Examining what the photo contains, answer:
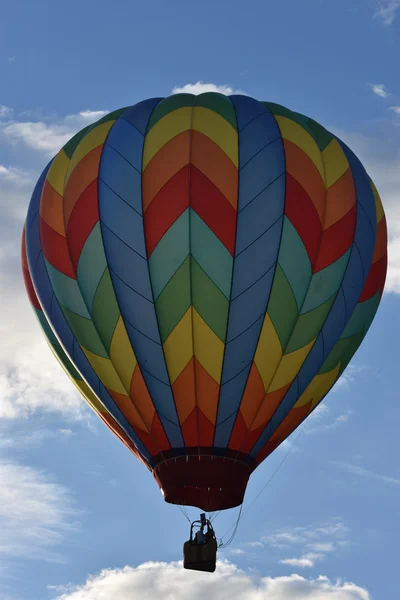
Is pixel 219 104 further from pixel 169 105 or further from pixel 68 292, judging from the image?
pixel 68 292

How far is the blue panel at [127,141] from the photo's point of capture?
3025 centimetres

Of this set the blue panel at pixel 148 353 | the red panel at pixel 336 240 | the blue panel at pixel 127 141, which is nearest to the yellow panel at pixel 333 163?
the red panel at pixel 336 240

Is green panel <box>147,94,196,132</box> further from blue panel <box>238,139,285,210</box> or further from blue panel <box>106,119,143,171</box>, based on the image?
blue panel <box>238,139,285,210</box>

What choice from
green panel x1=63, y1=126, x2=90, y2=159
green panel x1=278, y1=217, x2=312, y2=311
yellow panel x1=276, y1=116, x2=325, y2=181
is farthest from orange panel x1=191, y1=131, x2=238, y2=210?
green panel x1=63, y1=126, x2=90, y2=159

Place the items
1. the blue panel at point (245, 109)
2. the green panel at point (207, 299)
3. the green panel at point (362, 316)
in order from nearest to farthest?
the green panel at point (207, 299) → the blue panel at point (245, 109) → the green panel at point (362, 316)

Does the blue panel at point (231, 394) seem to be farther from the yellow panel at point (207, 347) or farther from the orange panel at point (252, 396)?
the yellow panel at point (207, 347)

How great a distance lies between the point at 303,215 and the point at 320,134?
1.95 meters

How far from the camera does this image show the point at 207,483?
29547 millimetres

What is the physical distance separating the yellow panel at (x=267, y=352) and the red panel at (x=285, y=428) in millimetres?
1007

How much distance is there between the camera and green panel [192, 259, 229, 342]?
2942cm

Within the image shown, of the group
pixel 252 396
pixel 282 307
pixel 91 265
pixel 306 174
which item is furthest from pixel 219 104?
pixel 252 396

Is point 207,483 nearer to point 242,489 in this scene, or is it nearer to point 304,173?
point 242,489

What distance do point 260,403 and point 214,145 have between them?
3978 millimetres

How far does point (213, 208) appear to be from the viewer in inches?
1169
